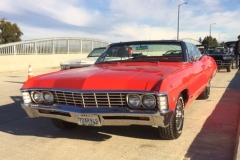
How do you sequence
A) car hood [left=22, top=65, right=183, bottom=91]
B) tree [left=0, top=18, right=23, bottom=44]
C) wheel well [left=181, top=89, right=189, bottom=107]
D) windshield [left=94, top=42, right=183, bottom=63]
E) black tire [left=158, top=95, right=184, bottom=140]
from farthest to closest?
tree [left=0, top=18, right=23, bottom=44]
windshield [left=94, top=42, right=183, bottom=63]
wheel well [left=181, top=89, right=189, bottom=107]
black tire [left=158, top=95, right=184, bottom=140]
car hood [left=22, top=65, right=183, bottom=91]

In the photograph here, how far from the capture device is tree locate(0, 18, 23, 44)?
43.0 metres

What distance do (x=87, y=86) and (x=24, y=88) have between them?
3.65ft

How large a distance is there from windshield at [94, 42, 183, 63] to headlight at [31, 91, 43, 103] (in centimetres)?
175

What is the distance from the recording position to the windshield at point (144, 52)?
571 cm

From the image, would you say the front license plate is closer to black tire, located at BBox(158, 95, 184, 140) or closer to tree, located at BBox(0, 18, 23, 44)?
black tire, located at BBox(158, 95, 184, 140)

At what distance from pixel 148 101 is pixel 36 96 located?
5.63 ft

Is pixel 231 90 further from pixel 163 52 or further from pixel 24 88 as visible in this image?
pixel 24 88

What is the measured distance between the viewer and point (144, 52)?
5.95 meters

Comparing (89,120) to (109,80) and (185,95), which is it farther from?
(185,95)

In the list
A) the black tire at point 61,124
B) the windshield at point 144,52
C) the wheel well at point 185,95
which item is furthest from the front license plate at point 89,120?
the windshield at point 144,52

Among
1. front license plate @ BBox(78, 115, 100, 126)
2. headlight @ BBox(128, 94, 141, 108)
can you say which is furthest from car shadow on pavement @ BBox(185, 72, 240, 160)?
front license plate @ BBox(78, 115, 100, 126)

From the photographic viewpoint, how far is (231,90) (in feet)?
31.2

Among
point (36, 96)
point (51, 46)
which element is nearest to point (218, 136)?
point (36, 96)

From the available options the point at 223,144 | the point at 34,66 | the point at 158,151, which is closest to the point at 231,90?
the point at 223,144
